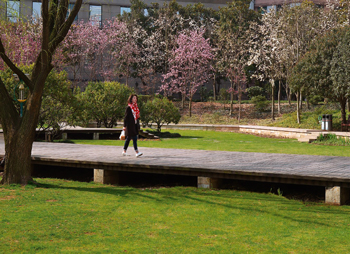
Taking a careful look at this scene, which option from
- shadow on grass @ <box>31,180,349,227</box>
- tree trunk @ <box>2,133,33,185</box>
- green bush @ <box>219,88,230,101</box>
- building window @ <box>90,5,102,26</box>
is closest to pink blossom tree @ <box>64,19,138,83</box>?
building window @ <box>90,5,102,26</box>

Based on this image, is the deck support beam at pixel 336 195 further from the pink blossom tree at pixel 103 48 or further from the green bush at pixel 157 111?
the pink blossom tree at pixel 103 48

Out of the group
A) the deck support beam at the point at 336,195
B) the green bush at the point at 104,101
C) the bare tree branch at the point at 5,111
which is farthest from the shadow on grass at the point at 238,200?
the green bush at the point at 104,101

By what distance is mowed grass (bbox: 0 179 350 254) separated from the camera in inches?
193

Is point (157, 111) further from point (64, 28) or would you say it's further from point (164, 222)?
point (164, 222)

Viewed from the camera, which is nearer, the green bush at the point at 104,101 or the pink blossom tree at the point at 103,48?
the green bush at the point at 104,101

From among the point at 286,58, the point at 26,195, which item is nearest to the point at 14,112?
the point at 26,195

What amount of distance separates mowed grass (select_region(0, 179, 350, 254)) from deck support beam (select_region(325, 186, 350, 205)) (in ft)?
0.64

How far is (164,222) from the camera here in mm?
5957

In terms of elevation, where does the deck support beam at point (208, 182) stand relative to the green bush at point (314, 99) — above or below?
below

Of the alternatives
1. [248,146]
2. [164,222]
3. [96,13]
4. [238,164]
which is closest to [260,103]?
[248,146]

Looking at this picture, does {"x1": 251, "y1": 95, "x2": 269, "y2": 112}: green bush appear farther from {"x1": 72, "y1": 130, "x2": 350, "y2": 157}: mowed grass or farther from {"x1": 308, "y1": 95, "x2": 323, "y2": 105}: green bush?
{"x1": 72, "y1": 130, "x2": 350, "y2": 157}: mowed grass

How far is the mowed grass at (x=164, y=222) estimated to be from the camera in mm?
4895

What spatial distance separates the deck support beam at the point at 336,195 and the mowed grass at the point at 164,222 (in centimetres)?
20

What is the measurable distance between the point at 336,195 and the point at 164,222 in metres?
3.17
